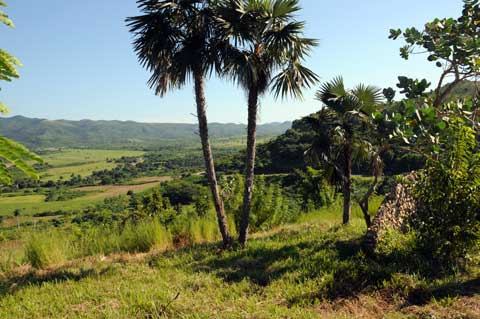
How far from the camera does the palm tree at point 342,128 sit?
9078 mm

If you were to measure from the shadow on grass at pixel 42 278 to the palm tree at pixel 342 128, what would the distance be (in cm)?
625

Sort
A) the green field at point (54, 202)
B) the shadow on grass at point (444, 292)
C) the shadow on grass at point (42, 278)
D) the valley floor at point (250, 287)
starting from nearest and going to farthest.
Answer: the valley floor at point (250, 287) → the shadow on grass at point (444, 292) → the shadow on grass at point (42, 278) → the green field at point (54, 202)

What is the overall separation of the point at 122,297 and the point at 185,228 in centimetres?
456

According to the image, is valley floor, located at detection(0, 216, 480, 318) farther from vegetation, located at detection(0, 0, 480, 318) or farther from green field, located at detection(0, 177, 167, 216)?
green field, located at detection(0, 177, 167, 216)

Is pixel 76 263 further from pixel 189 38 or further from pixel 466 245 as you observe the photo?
pixel 466 245

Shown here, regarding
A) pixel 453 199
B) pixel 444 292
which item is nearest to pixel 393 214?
pixel 453 199

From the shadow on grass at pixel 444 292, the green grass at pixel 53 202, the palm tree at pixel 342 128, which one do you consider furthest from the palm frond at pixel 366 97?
the green grass at pixel 53 202

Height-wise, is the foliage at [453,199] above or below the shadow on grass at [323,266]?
above

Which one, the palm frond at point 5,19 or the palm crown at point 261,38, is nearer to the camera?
the palm frond at point 5,19

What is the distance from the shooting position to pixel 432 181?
5.59 meters

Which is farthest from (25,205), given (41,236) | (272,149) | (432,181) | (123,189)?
(432,181)

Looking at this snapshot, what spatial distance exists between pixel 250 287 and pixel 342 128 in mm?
5430

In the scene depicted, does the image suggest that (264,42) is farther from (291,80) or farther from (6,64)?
(6,64)

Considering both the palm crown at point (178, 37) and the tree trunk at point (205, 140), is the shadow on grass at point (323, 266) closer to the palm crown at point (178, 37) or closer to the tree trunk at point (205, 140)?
the tree trunk at point (205, 140)
